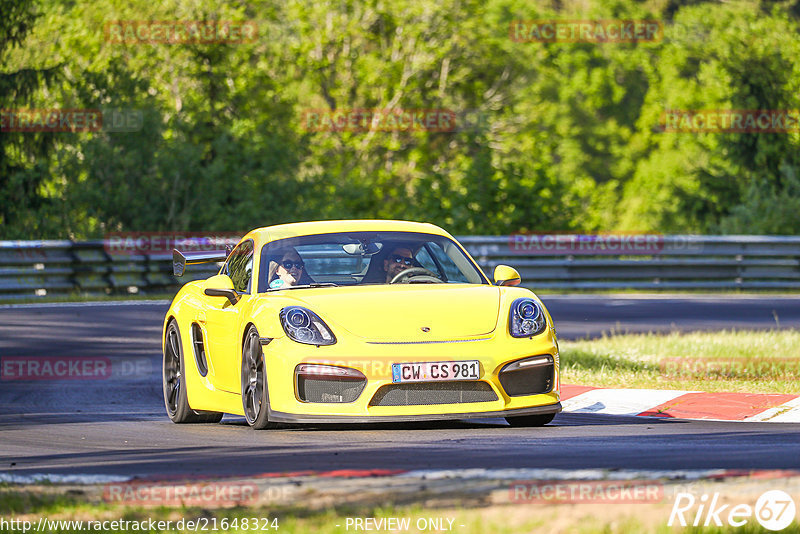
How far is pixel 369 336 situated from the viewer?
8.43 metres

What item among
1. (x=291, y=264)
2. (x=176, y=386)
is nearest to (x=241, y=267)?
(x=291, y=264)

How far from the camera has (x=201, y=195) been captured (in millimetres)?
31438

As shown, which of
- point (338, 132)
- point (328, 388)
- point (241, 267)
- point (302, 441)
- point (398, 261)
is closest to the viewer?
point (302, 441)

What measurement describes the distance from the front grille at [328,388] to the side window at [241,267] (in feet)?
4.14

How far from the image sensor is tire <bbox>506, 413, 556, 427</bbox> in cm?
904

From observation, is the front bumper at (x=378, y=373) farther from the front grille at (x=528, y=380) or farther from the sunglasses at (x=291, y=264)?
the sunglasses at (x=291, y=264)

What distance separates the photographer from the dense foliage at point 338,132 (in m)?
30.8

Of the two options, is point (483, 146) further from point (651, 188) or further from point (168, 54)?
point (651, 188)

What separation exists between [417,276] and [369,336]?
47.5 inches

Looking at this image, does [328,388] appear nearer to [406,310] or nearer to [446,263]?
[406,310]

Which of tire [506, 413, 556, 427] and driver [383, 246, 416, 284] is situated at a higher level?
driver [383, 246, 416, 284]

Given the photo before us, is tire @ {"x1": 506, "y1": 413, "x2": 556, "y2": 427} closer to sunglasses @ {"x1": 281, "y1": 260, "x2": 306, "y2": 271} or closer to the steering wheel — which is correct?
the steering wheel

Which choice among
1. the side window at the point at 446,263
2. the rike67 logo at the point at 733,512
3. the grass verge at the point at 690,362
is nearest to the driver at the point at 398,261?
the side window at the point at 446,263

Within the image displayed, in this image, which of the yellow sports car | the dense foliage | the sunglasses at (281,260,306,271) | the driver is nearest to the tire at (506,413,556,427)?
the yellow sports car
